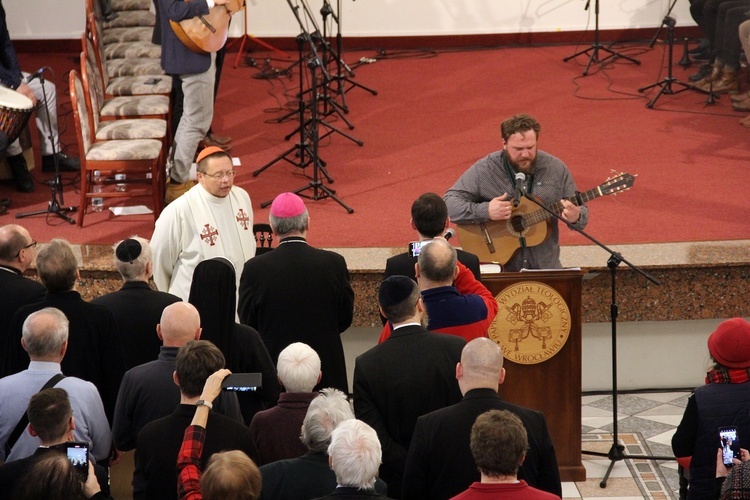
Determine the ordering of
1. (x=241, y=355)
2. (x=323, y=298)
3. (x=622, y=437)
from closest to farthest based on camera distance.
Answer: (x=241, y=355), (x=323, y=298), (x=622, y=437)

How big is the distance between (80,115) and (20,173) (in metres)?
1.13

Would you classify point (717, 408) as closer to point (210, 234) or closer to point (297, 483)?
point (297, 483)

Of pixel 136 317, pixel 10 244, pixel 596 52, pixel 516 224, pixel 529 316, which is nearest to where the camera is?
pixel 136 317

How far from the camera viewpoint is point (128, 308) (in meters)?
4.81

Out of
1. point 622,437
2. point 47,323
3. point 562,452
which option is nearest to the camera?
point 47,323

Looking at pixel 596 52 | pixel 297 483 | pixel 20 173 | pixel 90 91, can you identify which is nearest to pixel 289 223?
pixel 297 483

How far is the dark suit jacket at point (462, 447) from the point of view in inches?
146

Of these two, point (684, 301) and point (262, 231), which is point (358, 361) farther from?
point (684, 301)

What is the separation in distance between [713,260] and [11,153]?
5244 mm

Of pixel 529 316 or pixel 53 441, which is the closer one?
pixel 53 441

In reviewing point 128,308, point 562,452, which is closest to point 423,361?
point 128,308

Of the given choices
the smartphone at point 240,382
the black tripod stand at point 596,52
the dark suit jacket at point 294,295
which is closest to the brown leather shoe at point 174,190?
the dark suit jacket at point 294,295

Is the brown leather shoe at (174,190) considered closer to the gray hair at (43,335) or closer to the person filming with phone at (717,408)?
the gray hair at (43,335)

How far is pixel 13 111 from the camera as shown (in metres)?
7.49
